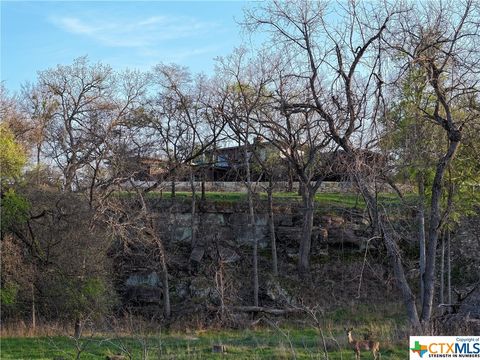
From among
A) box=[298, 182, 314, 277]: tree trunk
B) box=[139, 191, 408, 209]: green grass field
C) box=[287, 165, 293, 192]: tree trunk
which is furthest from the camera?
box=[139, 191, 408, 209]: green grass field

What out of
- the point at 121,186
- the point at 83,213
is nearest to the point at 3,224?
the point at 83,213

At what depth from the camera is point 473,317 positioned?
1305 cm

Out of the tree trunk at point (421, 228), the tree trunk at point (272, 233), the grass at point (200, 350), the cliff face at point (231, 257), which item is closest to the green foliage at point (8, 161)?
the grass at point (200, 350)

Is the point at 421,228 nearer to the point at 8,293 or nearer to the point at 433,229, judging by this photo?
the point at 433,229

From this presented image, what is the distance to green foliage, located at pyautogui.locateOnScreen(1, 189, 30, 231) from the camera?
1878 centimetres

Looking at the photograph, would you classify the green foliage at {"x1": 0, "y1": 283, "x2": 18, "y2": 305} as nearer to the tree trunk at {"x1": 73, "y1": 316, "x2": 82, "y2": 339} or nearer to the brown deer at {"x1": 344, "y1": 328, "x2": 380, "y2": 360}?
the tree trunk at {"x1": 73, "y1": 316, "x2": 82, "y2": 339}

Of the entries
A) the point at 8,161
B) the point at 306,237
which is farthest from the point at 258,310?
the point at 8,161

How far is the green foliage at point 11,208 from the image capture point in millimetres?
18781

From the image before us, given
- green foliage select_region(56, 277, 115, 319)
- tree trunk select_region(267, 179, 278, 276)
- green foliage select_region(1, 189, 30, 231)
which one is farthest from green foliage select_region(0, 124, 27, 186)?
tree trunk select_region(267, 179, 278, 276)

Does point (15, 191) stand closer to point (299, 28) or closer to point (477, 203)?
point (299, 28)

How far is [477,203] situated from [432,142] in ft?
17.3

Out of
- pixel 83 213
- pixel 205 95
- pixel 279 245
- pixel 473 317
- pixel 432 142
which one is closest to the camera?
pixel 473 317

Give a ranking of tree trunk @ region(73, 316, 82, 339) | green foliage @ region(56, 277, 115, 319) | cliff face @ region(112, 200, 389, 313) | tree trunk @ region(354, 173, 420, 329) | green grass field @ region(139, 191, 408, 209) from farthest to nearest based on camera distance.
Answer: green grass field @ region(139, 191, 408, 209) → cliff face @ region(112, 200, 389, 313) → green foliage @ region(56, 277, 115, 319) → tree trunk @ region(354, 173, 420, 329) → tree trunk @ region(73, 316, 82, 339)

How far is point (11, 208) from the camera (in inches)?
743
